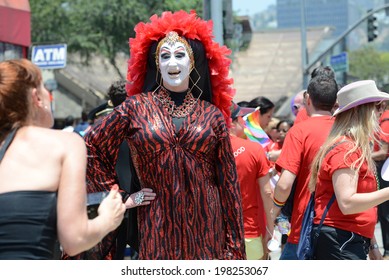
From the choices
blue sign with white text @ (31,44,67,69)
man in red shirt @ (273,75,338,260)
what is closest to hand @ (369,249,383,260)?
man in red shirt @ (273,75,338,260)

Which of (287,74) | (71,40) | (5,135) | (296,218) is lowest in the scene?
(287,74)

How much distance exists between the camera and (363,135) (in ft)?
15.1

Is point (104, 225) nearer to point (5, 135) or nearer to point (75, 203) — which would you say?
point (75, 203)

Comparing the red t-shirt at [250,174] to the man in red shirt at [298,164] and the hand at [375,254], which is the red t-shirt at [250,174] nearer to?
the man in red shirt at [298,164]

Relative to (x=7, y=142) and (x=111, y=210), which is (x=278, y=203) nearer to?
(x=111, y=210)

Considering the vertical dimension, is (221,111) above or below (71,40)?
above

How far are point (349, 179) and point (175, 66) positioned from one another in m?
1.14

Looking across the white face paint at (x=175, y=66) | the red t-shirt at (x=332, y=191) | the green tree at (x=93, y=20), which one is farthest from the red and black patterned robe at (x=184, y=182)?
the green tree at (x=93, y=20)

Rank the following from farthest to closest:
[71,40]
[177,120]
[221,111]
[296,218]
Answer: [71,40], [296,218], [221,111], [177,120]

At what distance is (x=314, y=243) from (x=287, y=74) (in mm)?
56401

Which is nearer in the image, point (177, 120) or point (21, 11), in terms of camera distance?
point (177, 120)

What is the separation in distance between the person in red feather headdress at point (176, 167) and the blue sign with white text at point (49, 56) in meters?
10.1

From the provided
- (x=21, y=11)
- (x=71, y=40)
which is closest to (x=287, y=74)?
(x=71, y=40)

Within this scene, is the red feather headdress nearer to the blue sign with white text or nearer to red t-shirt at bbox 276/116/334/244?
red t-shirt at bbox 276/116/334/244
